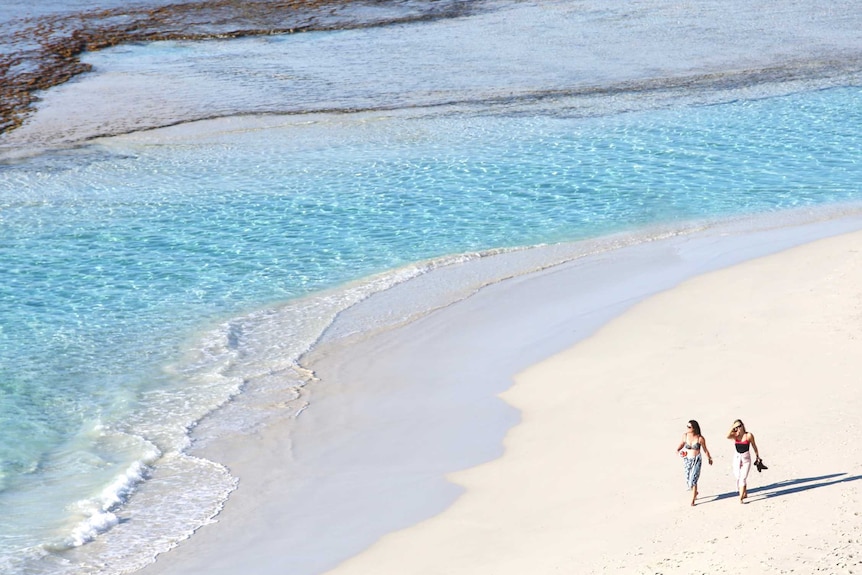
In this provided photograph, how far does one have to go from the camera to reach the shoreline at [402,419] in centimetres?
1207

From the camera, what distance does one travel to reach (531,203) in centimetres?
2359

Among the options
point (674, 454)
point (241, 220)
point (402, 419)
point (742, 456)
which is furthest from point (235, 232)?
point (742, 456)

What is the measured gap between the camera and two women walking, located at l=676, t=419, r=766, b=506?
11.1 metres

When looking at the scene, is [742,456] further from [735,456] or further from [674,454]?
[674,454]

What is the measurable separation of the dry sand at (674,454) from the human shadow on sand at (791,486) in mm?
23

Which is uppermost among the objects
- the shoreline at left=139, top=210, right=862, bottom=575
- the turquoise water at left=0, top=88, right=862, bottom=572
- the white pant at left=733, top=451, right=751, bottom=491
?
the turquoise water at left=0, top=88, right=862, bottom=572

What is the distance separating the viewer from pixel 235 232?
73.2 feet

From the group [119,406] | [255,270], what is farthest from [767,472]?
[255,270]

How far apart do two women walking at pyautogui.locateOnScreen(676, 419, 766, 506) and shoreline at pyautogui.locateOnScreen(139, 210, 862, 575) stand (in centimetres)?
273

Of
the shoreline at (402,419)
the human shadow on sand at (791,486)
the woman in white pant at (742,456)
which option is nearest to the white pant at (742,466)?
the woman in white pant at (742,456)

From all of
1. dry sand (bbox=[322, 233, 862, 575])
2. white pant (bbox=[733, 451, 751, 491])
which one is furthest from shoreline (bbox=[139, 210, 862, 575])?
white pant (bbox=[733, 451, 751, 491])

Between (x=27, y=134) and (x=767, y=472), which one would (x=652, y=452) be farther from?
(x=27, y=134)

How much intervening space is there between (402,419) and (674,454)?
12.7ft

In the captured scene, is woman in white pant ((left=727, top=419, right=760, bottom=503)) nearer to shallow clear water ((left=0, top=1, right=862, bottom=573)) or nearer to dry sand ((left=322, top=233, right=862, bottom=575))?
dry sand ((left=322, top=233, right=862, bottom=575))
